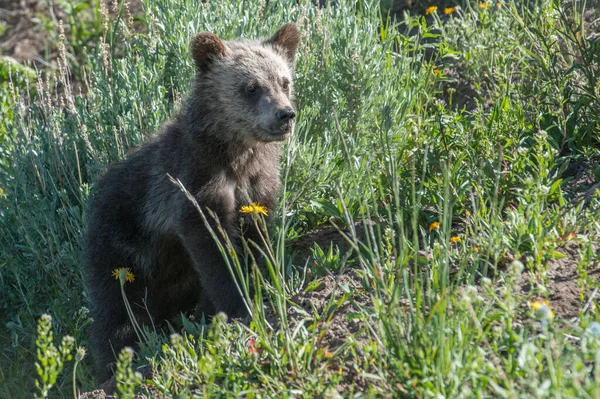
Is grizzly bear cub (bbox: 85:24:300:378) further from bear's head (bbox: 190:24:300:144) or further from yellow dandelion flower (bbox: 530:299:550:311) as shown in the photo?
yellow dandelion flower (bbox: 530:299:550:311)

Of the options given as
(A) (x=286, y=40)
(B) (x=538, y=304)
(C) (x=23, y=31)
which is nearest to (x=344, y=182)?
(A) (x=286, y=40)

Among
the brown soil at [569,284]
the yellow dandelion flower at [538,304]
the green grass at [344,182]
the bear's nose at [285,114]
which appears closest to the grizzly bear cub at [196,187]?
the bear's nose at [285,114]

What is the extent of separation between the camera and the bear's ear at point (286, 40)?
5.46m

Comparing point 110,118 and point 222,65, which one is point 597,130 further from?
point 110,118

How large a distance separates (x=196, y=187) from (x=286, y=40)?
4.30 ft

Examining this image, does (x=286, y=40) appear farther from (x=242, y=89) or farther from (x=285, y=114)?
(x=285, y=114)

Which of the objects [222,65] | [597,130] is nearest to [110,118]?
[222,65]

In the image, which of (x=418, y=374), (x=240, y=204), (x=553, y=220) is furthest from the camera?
(x=240, y=204)

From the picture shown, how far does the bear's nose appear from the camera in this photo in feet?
16.0

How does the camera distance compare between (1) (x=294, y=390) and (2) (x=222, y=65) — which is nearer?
(1) (x=294, y=390)

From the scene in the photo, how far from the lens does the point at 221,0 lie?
247 inches

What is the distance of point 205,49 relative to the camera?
5.23 meters

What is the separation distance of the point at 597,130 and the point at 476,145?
→ 76 centimetres

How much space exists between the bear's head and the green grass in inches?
10.3
